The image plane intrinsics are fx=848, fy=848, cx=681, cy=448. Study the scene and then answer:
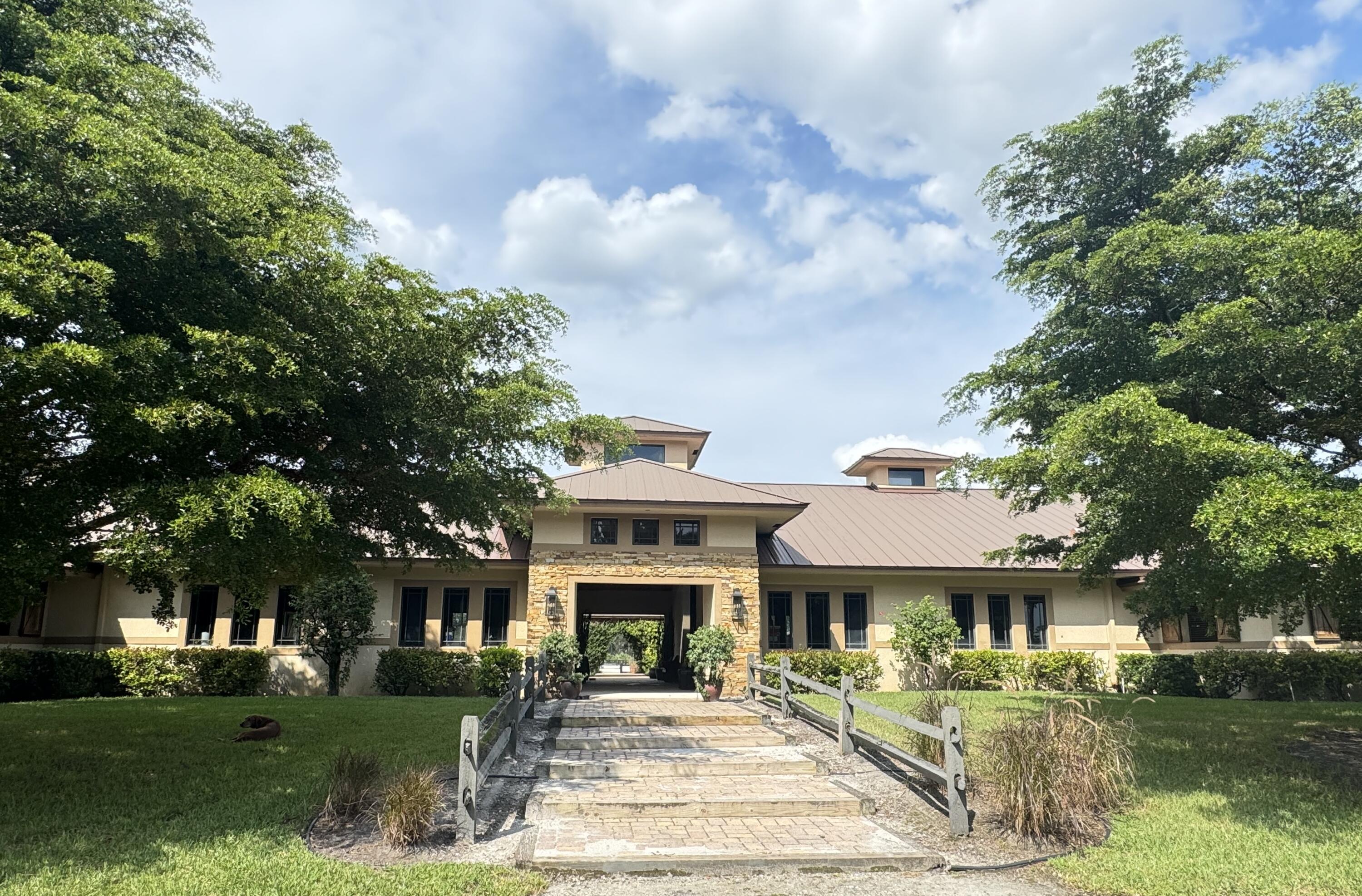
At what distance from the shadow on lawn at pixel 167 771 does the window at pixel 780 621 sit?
Result: 8.66 metres

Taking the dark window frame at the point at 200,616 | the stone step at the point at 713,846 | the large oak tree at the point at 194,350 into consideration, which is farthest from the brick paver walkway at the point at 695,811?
the dark window frame at the point at 200,616

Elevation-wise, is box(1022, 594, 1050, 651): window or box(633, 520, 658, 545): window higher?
box(633, 520, 658, 545): window

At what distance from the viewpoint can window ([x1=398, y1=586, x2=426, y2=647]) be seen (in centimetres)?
2027

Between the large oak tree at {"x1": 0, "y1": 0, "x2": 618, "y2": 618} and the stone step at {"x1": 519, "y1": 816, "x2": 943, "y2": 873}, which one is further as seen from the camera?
the large oak tree at {"x1": 0, "y1": 0, "x2": 618, "y2": 618}

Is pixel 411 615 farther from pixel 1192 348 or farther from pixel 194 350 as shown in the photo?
pixel 1192 348

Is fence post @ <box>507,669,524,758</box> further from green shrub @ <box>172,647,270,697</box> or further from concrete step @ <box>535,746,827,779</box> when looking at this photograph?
green shrub @ <box>172,647,270,697</box>

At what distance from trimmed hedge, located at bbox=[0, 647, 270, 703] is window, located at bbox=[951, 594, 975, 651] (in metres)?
16.7

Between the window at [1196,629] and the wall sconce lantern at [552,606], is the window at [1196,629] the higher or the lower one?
the lower one

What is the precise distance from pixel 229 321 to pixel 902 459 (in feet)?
75.9

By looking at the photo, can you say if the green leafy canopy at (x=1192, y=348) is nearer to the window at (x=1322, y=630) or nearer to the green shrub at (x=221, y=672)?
the window at (x=1322, y=630)

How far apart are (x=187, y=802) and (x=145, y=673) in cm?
1264

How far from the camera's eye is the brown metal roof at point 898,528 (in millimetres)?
21516

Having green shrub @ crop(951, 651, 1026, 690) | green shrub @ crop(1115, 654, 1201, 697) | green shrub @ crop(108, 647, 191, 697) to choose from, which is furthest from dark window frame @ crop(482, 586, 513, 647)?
green shrub @ crop(1115, 654, 1201, 697)

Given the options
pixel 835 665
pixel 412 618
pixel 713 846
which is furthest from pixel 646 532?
pixel 713 846
